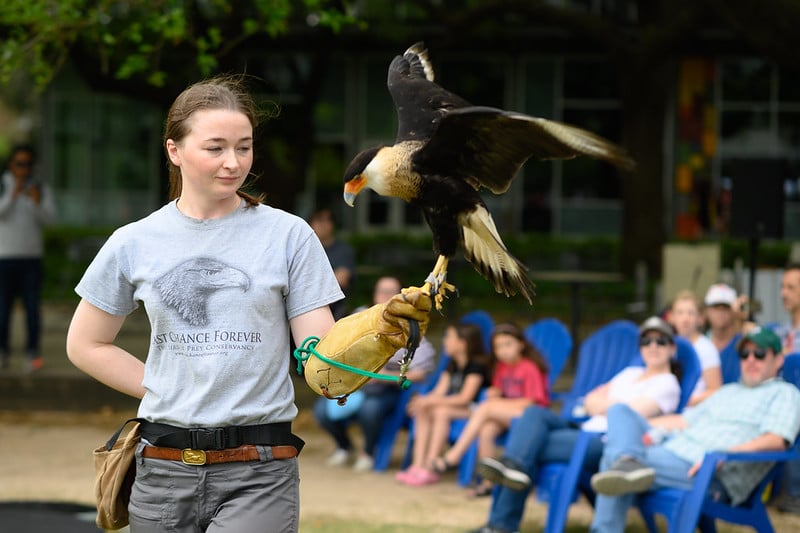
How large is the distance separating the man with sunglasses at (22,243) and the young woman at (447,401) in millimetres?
4371

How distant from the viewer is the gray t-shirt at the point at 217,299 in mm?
2465

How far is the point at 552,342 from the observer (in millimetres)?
6961

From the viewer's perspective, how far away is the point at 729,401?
5.23 meters

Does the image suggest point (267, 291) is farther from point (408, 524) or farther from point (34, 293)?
point (34, 293)

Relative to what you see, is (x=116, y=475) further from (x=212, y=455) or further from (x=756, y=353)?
(x=756, y=353)

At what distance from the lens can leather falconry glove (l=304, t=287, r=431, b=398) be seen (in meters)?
2.30

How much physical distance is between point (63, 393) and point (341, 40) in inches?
470

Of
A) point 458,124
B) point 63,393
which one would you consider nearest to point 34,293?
point 63,393

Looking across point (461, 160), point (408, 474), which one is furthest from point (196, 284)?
point (408, 474)

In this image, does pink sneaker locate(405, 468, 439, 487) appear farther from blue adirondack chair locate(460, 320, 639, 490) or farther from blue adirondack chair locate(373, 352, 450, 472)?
blue adirondack chair locate(460, 320, 639, 490)

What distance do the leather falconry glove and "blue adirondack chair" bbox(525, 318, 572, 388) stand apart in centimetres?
438

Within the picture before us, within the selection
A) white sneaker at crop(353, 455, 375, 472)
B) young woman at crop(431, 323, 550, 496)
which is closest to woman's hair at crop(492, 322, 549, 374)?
young woman at crop(431, 323, 550, 496)

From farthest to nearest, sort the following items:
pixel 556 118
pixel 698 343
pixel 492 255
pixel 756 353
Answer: pixel 556 118, pixel 698 343, pixel 756 353, pixel 492 255

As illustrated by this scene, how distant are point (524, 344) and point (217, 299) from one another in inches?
168
